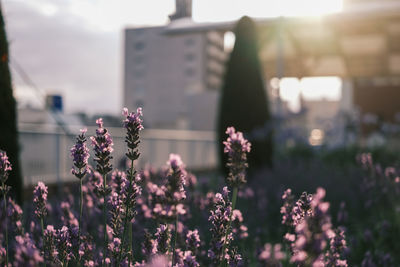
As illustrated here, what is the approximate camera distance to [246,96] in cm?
862

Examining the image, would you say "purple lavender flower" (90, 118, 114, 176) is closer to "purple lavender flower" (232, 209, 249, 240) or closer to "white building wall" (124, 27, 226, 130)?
"purple lavender flower" (232, 209, 249, 240)

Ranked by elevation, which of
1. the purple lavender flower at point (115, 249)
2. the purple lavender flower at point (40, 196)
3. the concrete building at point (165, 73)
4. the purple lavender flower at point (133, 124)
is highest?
the concrete building at point (165, 73)

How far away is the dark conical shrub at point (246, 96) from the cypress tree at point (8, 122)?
453 centimetres

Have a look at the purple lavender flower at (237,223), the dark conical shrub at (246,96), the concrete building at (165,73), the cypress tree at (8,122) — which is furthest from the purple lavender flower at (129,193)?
the concrete building at (165,73)

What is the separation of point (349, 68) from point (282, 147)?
22.8ft

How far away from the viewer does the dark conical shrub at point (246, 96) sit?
8602 mm

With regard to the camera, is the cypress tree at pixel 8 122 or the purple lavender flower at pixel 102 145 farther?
the cypress tree at pixel 8 122

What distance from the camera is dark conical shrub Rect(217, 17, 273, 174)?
860 centimetres

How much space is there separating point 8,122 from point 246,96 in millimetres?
4928

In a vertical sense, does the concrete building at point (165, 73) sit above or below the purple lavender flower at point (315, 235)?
above

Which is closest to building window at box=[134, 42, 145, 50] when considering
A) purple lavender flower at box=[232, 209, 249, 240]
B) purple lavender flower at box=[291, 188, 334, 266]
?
purple lavender flower at box=[232, 209, 249, 240]

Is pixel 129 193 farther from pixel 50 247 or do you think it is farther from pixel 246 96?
pixel 246 96

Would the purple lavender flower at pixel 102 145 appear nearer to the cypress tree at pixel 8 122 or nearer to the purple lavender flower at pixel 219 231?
the purple lavender flower at pixel 219 231

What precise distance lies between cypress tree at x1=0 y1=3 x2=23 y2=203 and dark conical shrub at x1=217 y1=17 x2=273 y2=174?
14.8ft
